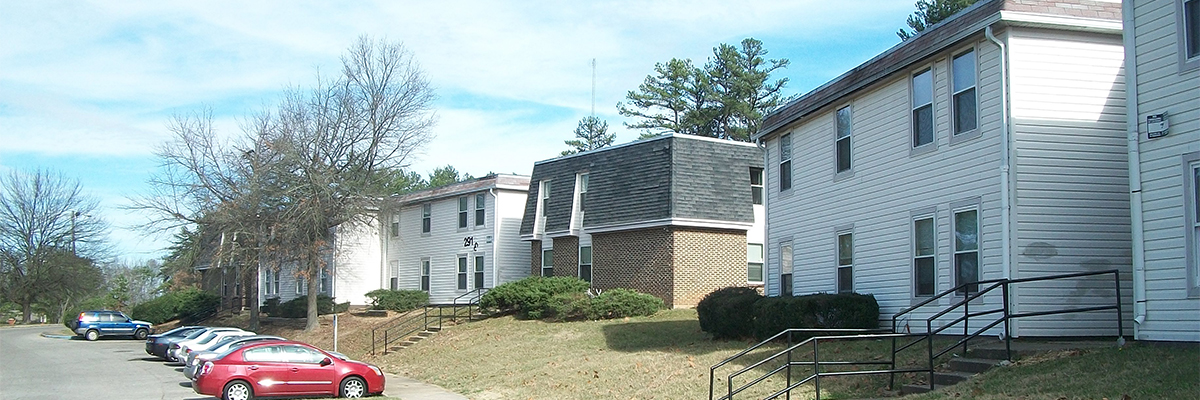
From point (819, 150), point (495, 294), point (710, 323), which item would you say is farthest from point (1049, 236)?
point (495, 294)

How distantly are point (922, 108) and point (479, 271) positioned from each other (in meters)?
26.3

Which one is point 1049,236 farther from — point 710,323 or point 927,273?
point 710,323

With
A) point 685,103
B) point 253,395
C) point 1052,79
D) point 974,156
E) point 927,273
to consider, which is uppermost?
point 685,103

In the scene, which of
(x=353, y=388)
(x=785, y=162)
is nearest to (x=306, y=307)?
(x=353, y=388)

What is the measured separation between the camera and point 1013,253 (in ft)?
50.9

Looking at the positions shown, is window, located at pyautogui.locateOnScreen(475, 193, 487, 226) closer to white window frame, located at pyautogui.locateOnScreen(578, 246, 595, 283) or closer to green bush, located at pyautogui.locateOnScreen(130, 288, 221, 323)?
white window frame, located at pyautogui.locateOnScreen(578, 246, 595, 283)

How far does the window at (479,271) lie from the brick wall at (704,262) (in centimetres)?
1225

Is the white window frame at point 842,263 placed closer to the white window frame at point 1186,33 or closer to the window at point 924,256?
the window at point 924,256

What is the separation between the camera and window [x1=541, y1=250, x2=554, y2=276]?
3809cm

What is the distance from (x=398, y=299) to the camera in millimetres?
42844

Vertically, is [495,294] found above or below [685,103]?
below

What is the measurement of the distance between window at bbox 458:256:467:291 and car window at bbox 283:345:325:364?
2126 centimetres

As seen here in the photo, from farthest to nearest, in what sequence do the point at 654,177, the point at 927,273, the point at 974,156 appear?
the point at 654,177
the point at 927,273
the point at 974,156

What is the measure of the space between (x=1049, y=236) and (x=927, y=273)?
284cm
